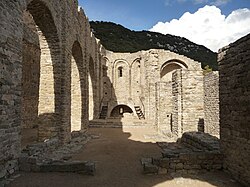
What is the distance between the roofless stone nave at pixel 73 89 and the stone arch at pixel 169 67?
73 cm

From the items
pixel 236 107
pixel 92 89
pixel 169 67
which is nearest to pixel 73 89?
pixel 92 89

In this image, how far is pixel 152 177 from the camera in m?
6.17

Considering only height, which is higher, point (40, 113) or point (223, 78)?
point (223, 78)

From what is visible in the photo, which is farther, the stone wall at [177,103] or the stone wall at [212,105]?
the stone wall at [212,105]

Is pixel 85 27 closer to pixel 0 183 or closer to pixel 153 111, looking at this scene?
pixel 153 111

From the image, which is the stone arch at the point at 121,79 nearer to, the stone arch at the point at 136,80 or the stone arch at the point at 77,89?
the stone arch at the point at 136,80

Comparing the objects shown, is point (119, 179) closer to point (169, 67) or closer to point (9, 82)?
point (9, 82)

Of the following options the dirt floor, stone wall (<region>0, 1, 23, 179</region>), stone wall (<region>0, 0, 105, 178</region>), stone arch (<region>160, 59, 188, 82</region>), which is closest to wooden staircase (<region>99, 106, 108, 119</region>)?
stone arch (<region>160, 59, 188, 82</region>)

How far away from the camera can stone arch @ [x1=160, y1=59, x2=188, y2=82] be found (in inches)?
1021

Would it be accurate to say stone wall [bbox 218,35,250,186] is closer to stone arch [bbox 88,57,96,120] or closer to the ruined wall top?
the ruined wall top

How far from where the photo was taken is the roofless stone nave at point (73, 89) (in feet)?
19.1

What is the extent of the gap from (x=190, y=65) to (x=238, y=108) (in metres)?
21.1

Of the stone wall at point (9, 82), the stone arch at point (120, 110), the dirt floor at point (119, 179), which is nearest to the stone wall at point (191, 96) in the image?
the dirt floor at point (119, 179)

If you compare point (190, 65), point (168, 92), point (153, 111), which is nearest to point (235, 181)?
point (168, 92)
